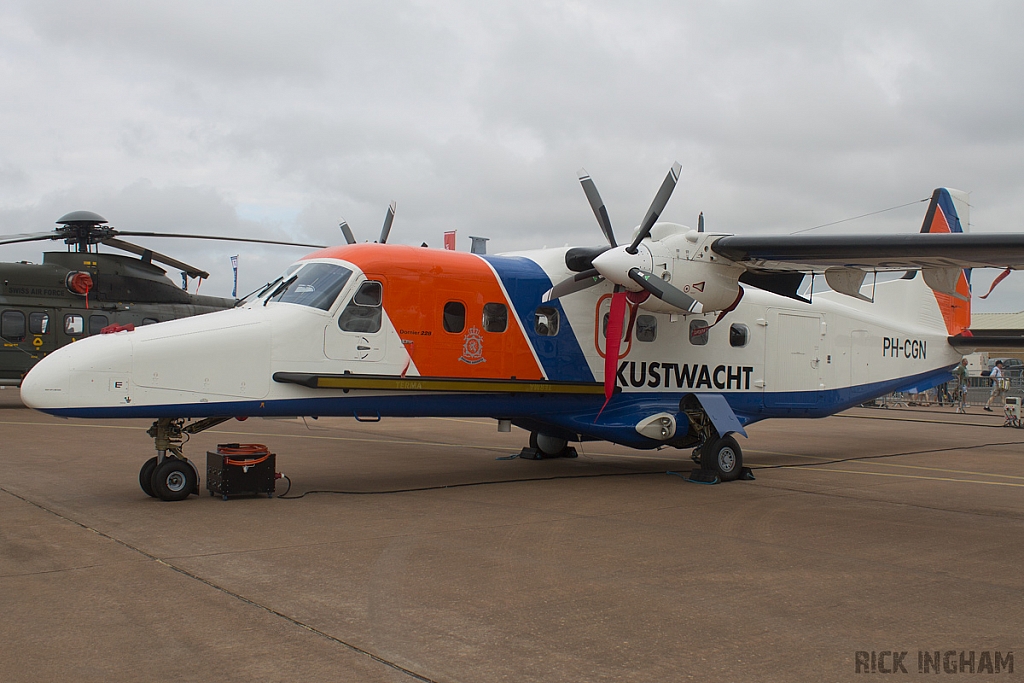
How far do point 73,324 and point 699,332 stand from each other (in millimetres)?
17117

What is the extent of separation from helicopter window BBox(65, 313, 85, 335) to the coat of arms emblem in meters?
15.4

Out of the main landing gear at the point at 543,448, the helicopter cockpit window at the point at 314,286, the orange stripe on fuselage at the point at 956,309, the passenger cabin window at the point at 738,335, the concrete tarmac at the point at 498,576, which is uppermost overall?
the orange stripe on fuselage at the point at 956,309

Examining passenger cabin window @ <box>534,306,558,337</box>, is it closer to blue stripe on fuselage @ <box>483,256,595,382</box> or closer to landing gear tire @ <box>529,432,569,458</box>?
blue stripe on fuselage @ <box>483,256,595,382</box>

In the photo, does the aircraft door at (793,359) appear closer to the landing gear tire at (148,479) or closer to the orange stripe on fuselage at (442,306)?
the orange stripe on fuselage at (442,306)

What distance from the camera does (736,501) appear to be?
33.3ft

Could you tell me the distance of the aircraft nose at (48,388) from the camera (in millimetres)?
8445

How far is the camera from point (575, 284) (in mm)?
11820

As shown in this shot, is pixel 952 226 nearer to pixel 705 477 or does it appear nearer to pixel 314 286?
pixel 705 477

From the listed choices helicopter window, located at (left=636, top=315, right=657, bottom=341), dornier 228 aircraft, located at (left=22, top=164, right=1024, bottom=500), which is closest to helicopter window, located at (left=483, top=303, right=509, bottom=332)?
dornier 228 aircraft, located at (left=22, top=164, right=1024, bottom=500)

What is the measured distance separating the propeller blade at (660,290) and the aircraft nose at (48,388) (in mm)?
7053

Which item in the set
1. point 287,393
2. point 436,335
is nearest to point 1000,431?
point 436,335

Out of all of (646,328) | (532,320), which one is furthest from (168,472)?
(646,328)

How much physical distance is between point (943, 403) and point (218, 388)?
36172mm

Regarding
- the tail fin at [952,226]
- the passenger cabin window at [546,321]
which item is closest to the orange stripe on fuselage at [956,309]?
the tail fin at [952,226]
